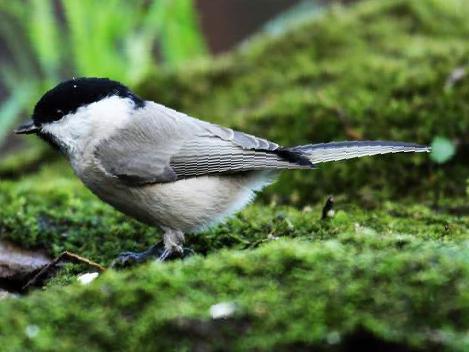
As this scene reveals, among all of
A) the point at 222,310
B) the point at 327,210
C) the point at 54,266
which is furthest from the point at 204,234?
the point at 222,310

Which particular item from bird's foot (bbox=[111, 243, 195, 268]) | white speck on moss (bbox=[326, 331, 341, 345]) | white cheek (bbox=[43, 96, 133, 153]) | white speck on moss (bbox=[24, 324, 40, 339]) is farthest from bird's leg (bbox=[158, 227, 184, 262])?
white speck on moss (bbox=[326, 331, 341, 345])

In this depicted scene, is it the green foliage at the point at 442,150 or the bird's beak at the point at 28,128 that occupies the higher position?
the bird's beak at the point at 28,128

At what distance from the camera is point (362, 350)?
1898 millimetres

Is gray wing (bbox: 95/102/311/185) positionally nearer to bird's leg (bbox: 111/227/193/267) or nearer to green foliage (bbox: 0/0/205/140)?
bird's leg (bbox: 111/227/193/267)

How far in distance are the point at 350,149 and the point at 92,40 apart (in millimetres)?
2812

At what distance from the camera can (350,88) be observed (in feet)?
15.2

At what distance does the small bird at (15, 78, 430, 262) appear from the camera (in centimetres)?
296

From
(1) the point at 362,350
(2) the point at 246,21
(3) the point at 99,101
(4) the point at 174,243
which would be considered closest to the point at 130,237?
(4) the point at 174,243

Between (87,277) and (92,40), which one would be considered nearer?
(87,277)

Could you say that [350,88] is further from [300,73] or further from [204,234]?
[204,234]

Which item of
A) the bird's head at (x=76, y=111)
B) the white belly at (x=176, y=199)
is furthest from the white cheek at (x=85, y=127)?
the white belly at (x=176, y=199)

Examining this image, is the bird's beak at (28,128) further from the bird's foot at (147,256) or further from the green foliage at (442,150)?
the green foliage at (442,150)

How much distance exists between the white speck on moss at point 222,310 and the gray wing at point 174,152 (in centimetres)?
102

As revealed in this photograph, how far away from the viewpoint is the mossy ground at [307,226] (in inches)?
76.7
